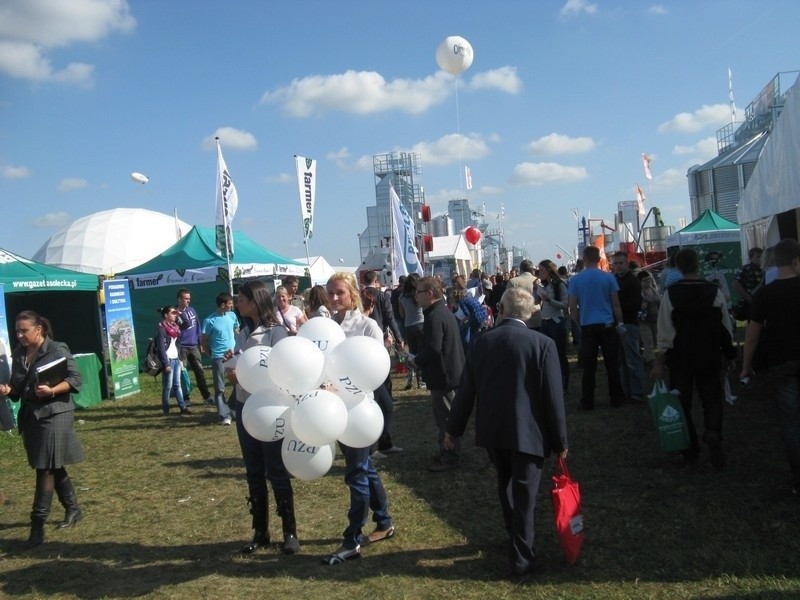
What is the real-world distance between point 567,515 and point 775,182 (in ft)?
22.0

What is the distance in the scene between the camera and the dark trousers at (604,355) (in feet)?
26.7

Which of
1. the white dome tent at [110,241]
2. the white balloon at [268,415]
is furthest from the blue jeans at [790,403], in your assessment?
the white dome tent at [110,241]

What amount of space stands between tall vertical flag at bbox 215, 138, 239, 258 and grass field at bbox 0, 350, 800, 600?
22.4 ft

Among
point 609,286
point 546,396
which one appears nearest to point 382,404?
point 546,396

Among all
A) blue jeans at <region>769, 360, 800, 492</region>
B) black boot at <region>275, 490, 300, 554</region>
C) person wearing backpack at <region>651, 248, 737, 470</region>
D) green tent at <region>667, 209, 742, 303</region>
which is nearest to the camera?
black boot at <region>275, 490, 300, 554</region>

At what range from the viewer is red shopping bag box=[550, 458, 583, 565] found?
3.83 meters

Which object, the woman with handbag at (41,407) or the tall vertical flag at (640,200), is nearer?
the woman with handbag at (41,407)

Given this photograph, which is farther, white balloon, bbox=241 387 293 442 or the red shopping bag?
white balloon, bbox=241 387 293 442

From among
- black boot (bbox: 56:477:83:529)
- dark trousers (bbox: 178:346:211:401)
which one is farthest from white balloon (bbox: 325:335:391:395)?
dark trousers (bbox: 178:346:211:401)

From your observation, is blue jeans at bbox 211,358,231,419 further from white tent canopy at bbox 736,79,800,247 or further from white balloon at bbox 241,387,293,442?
white tent canopy at bbox 736,79,800,247

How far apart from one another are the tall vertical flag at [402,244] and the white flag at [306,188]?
1.71 metres

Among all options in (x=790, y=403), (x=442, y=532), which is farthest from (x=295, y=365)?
(x=790, y=403)

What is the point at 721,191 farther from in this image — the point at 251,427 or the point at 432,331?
the point at 251,427

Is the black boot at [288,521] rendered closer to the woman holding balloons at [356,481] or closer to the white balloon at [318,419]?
the woman holding balloons at [356,481]
